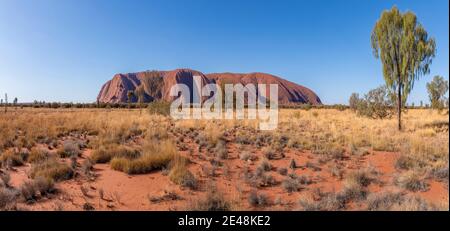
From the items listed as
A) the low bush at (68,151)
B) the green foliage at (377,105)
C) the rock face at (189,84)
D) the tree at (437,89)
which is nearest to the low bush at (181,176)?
the low bush at (68,151)

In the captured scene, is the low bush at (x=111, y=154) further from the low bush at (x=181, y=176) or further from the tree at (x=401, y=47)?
the tree at (x=401, y=47)

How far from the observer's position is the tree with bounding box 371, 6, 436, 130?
45.7 feet

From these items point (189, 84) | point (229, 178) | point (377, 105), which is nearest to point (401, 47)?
point (377, 105)

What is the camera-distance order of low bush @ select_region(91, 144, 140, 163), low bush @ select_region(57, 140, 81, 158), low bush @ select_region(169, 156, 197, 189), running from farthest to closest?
low bush @ select_region(57, 140, 81, 158)
low bush @ select_region(91, 144, 140, 163)
low bush @ select_region(169, 156, 197, 189)

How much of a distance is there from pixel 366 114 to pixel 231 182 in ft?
67.0

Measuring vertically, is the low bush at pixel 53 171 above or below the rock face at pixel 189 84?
below

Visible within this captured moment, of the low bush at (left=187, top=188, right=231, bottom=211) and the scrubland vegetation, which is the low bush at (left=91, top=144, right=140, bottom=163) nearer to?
the scrubland vegetation

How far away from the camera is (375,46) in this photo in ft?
50.0

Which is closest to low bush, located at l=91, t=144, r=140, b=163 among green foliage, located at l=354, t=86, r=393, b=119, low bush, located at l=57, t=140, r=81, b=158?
low bush, located at l=57, t=140, r=81, b=158

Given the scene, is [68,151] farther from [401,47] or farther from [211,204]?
[401,47]

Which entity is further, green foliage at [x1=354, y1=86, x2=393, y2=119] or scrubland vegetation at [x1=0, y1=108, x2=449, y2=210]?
green foliage at [x1=354, y1=86, x2=393, y2=119]

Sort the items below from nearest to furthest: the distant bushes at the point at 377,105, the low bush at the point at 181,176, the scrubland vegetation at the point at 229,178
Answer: the scrubland vegetation at the point at 229,178, the low bush at the point at 181,176, the distant bushes at the point at 377,105

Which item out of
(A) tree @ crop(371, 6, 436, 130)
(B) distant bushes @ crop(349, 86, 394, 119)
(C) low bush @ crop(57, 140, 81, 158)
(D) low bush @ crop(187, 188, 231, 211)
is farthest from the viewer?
(B) distant bushes @ crop(349, 86, 394, 119)

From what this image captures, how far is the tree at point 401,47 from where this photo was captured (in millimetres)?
13922
